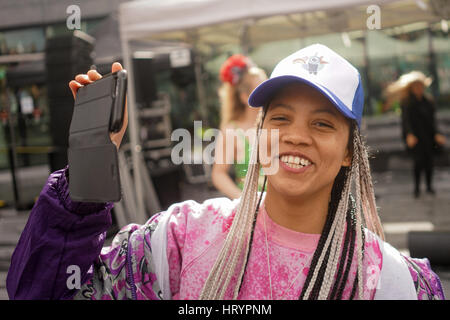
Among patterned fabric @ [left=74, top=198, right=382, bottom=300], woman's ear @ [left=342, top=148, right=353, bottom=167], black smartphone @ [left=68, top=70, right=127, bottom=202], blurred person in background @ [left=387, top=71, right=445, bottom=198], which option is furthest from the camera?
blurred person in background @ [left=387, top=71, right=445, bottom=198]

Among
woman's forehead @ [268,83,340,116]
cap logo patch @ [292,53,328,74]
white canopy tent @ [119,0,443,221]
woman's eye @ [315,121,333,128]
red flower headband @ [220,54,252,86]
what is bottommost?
woman's eye @ [315,121,333,128]

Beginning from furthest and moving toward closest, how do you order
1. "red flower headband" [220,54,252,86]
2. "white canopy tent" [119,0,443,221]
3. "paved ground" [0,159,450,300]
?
"paved ground" [0,159,450,300] < "white canopy tent" [119,0,443,221] < "red flower headband" [220,54,252,86]

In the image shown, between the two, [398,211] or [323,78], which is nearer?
[323,78]

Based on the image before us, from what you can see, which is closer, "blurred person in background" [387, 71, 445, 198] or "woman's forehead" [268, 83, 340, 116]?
"woman's forehead" [268, 83, 340, 116]

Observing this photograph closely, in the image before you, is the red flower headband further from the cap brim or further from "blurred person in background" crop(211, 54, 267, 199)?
the cap brim

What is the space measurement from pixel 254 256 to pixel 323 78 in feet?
1.45

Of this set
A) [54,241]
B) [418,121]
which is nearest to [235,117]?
[54,241]

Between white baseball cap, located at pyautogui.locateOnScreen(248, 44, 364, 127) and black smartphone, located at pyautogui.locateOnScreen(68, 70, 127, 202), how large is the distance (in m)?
0.38

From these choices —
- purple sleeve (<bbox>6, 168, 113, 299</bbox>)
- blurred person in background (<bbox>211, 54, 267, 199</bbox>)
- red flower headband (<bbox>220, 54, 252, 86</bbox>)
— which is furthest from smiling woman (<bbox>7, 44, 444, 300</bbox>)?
red flower headband (<bbox>220, 54, 252, 86</bbox>)

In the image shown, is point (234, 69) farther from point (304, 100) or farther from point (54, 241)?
point (54, 241)

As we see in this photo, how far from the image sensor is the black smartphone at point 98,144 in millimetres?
900

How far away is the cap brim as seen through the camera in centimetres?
110

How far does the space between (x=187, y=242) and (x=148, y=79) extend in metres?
7.71

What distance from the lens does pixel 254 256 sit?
45.8 inches
